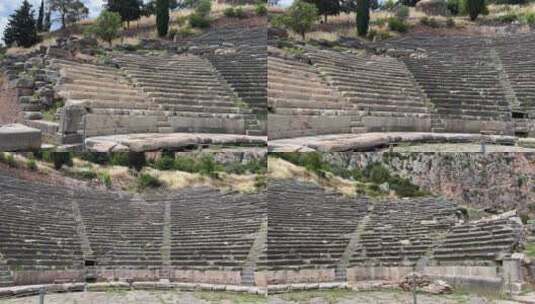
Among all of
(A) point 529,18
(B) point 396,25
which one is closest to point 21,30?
(B) point 396,25

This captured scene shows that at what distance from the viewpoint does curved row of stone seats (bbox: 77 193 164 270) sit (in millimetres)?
8977

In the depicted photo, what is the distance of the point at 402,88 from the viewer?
37.3ft

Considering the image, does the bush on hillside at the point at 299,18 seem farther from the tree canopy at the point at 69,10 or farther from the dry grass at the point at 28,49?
the dry grass at the point at 28,49

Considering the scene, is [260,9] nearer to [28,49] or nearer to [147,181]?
[147,181]

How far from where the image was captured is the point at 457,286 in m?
8.39

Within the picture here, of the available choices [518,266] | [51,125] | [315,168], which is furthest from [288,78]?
[518,266]

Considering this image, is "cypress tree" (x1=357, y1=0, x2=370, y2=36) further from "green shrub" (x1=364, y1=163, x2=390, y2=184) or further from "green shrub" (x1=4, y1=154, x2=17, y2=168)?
"green shrub" (x1=4, y1=154, x2=17, y2=168)

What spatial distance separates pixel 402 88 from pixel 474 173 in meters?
2.86

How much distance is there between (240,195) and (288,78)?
6.82 ft

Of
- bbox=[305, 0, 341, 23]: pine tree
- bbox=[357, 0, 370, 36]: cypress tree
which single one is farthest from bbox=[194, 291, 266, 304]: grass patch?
bbox=[357, 0, 370, 36]: cypress tree

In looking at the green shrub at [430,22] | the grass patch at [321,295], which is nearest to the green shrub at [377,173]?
the grass patch at [321,295]

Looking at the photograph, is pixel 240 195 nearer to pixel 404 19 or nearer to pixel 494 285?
pixel 494 285

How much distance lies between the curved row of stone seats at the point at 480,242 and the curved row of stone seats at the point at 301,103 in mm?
2789

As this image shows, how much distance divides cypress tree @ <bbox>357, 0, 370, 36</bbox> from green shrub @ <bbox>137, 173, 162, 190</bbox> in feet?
13.2
